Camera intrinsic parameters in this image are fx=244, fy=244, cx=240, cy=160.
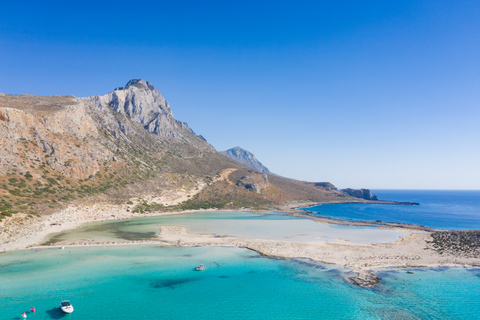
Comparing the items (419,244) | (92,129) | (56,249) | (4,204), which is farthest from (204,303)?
(92,129)

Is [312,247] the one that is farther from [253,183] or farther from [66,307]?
[253,183]

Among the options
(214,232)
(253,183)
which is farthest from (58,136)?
(253,183)

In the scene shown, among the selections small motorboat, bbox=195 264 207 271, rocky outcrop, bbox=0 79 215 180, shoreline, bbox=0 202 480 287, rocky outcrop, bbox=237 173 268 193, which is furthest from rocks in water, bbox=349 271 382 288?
rocky outcrop, bbox=237 173 268 193

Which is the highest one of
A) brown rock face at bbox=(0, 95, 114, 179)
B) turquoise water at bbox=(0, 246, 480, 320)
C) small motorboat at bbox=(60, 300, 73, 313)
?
brown rock face at bbox=(0, 95, 114, 179)

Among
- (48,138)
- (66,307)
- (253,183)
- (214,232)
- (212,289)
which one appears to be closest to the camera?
(66,307)

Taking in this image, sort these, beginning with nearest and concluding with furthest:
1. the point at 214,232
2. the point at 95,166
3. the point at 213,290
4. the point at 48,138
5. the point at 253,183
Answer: the point at 213,290 → the point at 214,232 → the point at 48,138 → the point at 95,166 → the point at 253,183

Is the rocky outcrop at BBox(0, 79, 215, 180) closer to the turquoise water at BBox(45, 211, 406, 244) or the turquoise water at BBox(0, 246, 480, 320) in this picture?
the turquoise water at BBox(45, 211, 406, 244)

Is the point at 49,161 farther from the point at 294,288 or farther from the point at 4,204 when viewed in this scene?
the point at 294,288
